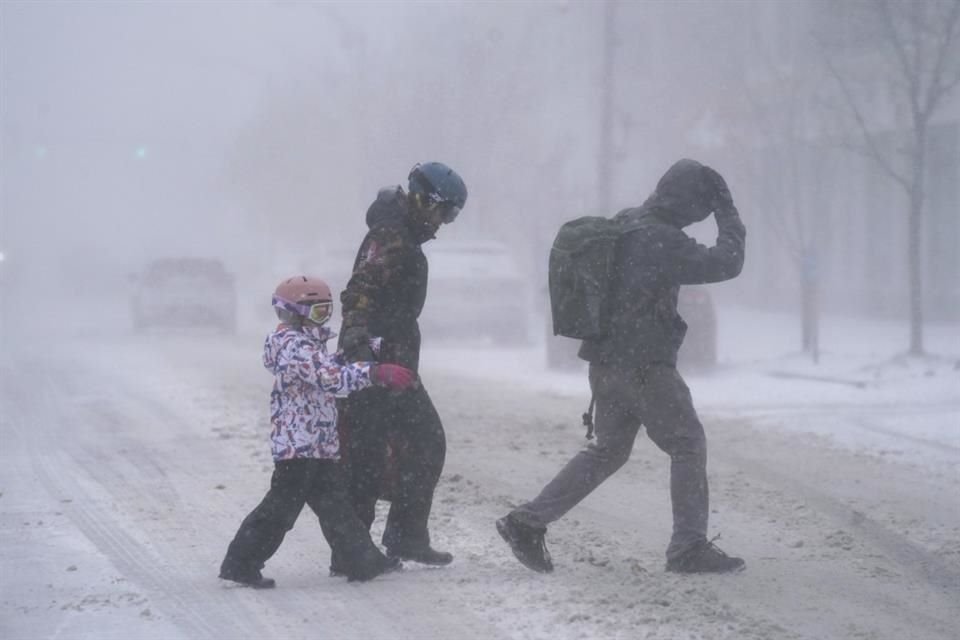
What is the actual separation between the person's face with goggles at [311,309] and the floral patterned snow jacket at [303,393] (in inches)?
2.5

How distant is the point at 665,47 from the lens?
69.7 feet

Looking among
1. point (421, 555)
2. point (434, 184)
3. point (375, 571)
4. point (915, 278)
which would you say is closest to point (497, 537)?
point (421, 555)

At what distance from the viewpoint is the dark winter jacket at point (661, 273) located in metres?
5.59

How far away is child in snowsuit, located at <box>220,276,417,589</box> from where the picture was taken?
17.8 feet

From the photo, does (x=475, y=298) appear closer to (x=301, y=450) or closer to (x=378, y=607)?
(x=301, y=450)

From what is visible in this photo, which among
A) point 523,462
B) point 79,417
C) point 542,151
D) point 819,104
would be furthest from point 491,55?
point 523,462

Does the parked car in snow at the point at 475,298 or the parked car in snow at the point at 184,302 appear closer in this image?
the parked car in snow at the point at 475,298

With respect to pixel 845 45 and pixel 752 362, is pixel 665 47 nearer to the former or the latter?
pixel 845 45

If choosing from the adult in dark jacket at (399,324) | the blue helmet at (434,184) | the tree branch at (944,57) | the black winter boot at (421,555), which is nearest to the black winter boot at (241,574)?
the adult in dark jacket at (399,324)

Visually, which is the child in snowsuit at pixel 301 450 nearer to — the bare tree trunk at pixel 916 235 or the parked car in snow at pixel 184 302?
the bare tree trunk at pixel 916 235

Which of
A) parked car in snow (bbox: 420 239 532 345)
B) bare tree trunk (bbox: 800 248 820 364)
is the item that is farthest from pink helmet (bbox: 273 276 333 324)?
parked car in snow (bbox: 420 239 532 345)

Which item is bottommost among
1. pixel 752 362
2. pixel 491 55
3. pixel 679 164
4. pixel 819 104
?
pixel 752 362

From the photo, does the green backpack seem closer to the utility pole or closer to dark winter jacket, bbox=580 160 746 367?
dark winter jacket, bbox=580 160 746 367

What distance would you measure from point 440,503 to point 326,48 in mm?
30116
